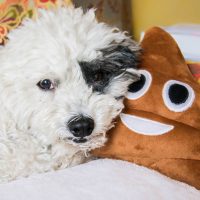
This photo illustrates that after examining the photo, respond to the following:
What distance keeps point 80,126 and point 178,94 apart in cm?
24

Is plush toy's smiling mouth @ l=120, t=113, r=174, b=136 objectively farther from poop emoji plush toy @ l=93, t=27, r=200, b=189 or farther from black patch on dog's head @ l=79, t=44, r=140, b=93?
black patch on dog's head @ l=79, t=44, r=140, b=93

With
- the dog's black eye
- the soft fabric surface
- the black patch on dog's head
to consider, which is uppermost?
the black patch on dog's head

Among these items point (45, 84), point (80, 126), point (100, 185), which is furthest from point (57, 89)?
point (100, 185)

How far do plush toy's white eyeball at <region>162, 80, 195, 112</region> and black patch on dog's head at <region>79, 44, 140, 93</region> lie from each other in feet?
0.31

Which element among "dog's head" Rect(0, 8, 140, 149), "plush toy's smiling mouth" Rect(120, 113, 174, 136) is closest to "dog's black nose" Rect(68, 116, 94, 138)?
"dog's head" Rect(0, 8, 140, 149)

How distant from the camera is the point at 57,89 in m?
1.01

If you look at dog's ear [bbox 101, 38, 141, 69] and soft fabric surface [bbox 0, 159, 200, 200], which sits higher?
dog's ear [bbox 101, 38, 141, 69]

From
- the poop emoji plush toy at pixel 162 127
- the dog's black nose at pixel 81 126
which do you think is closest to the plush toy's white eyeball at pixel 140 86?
the poop emoji plush toy at pixel 162 127

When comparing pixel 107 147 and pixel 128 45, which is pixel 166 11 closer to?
pixel 128 45

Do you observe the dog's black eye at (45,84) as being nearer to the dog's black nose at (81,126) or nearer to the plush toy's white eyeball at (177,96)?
the dog's black nose at (81,126)

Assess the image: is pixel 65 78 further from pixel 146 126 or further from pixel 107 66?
pixel 146 126

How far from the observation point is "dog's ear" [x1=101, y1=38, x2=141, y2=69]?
3.34 ft

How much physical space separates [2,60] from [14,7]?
1.18 feet

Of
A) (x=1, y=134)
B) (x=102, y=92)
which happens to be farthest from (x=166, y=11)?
(x=1, y=134)
